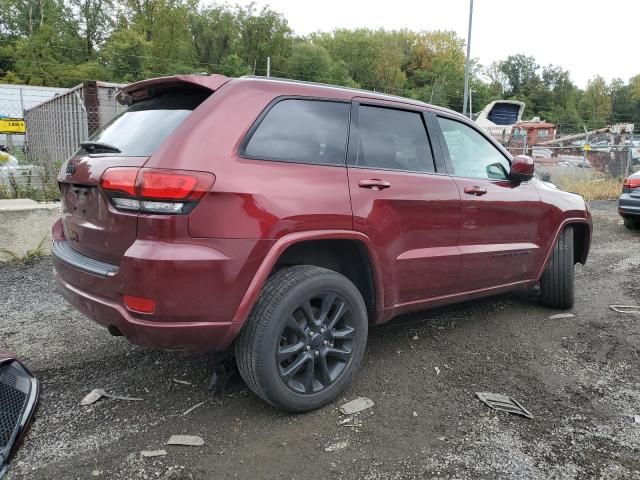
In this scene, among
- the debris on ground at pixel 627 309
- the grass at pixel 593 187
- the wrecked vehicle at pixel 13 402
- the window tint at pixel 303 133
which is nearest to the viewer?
the wrecked vehicle at pixel 13 402

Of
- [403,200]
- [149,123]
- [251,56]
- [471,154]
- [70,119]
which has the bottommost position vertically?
[403,200]

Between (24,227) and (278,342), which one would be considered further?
(24,227)

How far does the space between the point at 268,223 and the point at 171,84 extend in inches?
40.2

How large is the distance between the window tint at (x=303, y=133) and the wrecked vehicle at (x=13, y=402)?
1590 mm

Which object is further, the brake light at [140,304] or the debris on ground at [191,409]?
the debris on ground at [191,409]

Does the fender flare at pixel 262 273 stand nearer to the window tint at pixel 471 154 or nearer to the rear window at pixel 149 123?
the rear window at pixel 149 123

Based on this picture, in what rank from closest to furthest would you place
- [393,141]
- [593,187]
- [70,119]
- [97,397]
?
[97,397] < [393,141] < [70,119] < [593,187]

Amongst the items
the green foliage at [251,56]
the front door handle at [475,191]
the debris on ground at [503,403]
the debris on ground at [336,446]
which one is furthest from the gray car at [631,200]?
the green foliage at [251,56]

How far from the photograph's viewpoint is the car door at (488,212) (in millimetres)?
3617

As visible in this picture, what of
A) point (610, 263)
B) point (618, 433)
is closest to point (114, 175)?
point (618, 433)

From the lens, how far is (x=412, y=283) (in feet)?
10.7

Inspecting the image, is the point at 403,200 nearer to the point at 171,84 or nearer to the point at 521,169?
the point at 521,169

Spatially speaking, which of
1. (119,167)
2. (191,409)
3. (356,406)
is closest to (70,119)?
(119,167)

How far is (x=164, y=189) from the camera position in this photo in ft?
7.50
